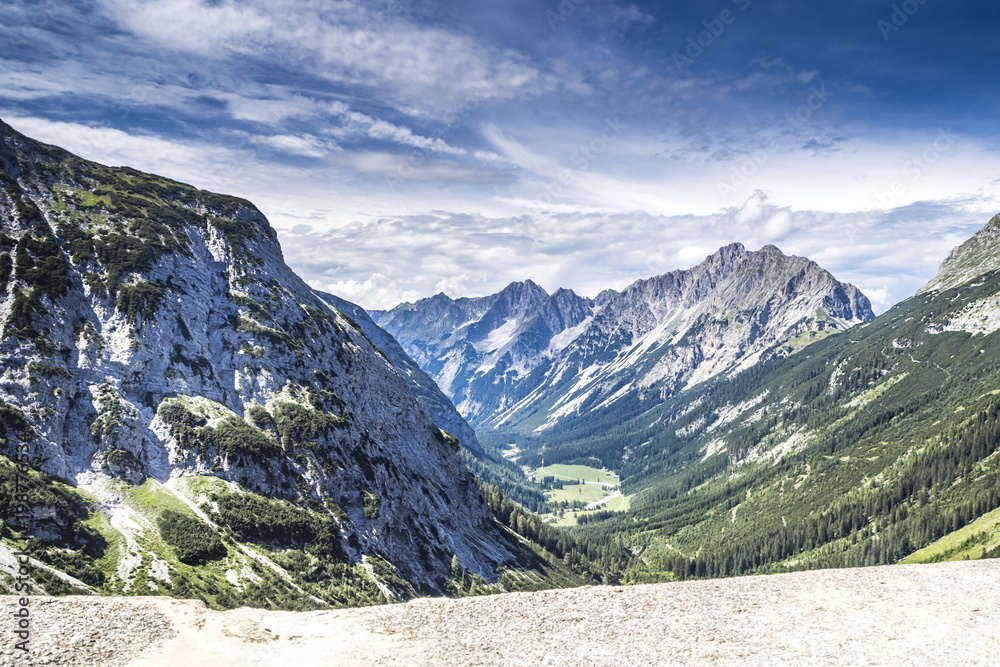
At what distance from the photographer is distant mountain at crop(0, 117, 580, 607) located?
275 feet

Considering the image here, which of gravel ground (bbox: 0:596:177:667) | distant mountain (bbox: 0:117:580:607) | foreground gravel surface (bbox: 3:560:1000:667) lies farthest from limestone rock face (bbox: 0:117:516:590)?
foreground gravel surface (bbox: 3:560:1000:667)

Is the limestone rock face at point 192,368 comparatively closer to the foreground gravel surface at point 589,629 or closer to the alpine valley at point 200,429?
the alpine valley at point 200,429

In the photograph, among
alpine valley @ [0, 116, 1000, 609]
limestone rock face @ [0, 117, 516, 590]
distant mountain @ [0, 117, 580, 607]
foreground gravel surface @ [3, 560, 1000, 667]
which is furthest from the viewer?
limestone rock face @ [0, 117, 516, 590]

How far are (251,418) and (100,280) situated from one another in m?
45.0

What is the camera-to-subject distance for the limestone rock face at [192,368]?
9688cm

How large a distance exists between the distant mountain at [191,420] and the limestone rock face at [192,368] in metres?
0.44

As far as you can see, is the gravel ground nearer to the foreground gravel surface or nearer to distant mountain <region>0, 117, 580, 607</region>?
the foreground gravel surface

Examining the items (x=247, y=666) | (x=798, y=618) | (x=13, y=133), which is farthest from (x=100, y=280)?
(x=798, y=618)

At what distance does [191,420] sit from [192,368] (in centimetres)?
1576

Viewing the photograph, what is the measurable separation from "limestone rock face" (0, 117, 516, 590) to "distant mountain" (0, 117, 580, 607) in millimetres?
438

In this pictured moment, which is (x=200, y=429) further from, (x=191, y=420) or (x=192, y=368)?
(x=192, y=368)

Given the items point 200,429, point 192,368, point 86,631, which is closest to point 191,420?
point 200,429

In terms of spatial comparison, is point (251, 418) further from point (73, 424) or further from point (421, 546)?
point (421, 546)

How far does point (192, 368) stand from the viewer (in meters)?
120
